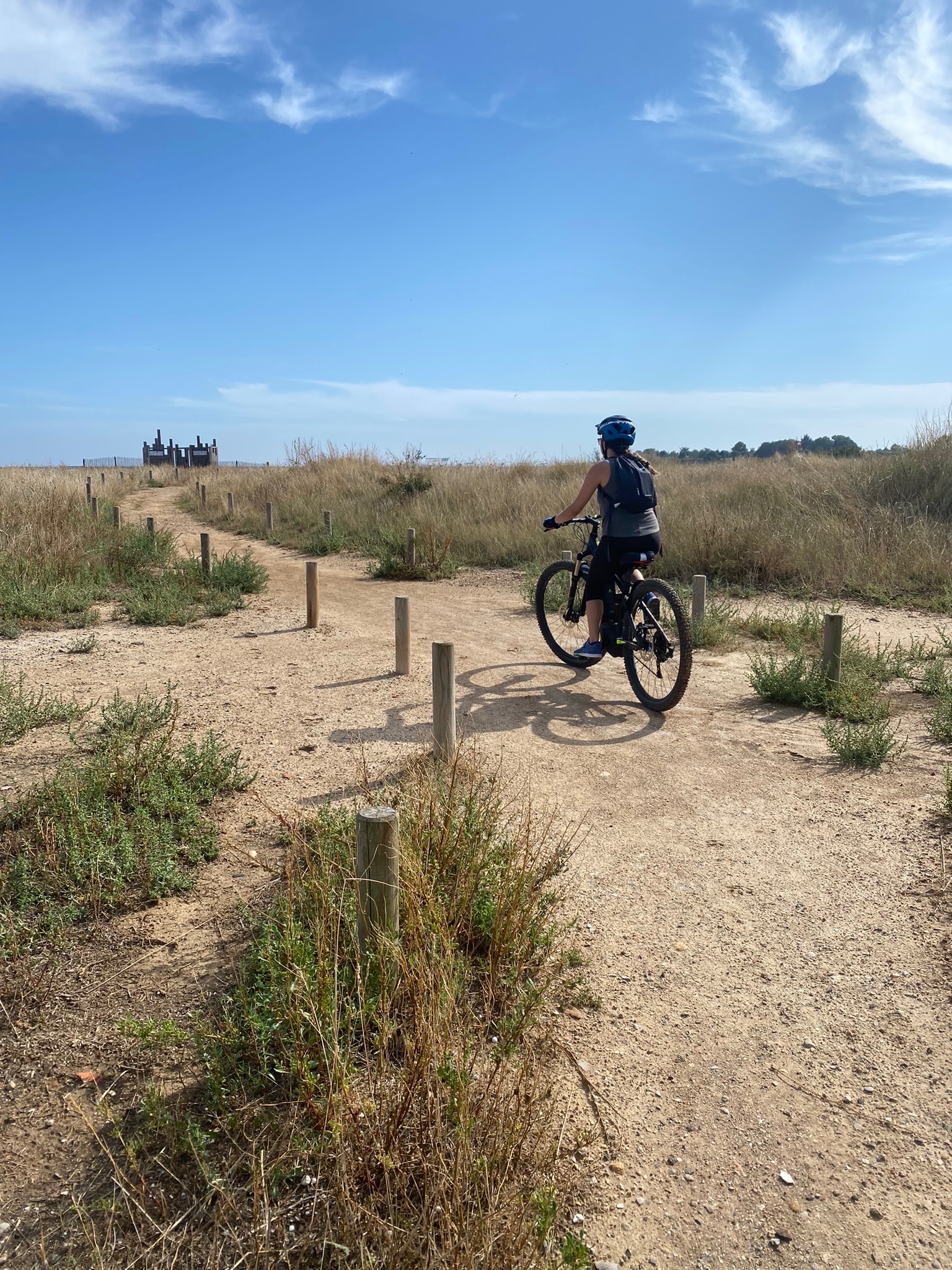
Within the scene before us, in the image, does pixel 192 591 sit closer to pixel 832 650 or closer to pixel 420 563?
pixel 420 563

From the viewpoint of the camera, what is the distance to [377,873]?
2582 millimetres

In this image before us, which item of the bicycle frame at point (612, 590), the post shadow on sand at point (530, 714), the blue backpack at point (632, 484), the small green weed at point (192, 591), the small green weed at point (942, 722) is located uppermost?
the blue backpack at point (632, 484)

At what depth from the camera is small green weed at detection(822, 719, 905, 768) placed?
195 inches

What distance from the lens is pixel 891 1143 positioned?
2.33 meters

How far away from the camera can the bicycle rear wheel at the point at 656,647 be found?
19.2ft

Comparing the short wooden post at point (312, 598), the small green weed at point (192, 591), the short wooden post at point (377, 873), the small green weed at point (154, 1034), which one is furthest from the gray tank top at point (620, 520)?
the small green weed at point (192, 591)

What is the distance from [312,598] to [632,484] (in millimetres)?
4196

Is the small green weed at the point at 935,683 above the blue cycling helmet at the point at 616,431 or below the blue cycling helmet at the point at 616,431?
below

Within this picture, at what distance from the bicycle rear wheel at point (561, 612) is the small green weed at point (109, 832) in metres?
3.37

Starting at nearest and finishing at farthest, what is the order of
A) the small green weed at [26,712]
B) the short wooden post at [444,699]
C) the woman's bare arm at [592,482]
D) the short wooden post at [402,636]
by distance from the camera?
the short wooden post at [444,699]
the small green weed at [26,712]
the woman's bare arm at [592,482]
the short wooden post at [402,636]

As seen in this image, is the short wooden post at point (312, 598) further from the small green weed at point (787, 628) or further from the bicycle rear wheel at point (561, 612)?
the small green weed at point (787, 628)

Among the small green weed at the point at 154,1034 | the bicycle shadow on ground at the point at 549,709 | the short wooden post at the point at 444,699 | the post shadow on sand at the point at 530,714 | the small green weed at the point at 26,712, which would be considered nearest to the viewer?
the small green weed at the point at 154,1034

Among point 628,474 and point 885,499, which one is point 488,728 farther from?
point 885,499

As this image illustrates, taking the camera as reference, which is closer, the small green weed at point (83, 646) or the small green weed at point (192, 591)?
the small green weed at point (83, 646)
